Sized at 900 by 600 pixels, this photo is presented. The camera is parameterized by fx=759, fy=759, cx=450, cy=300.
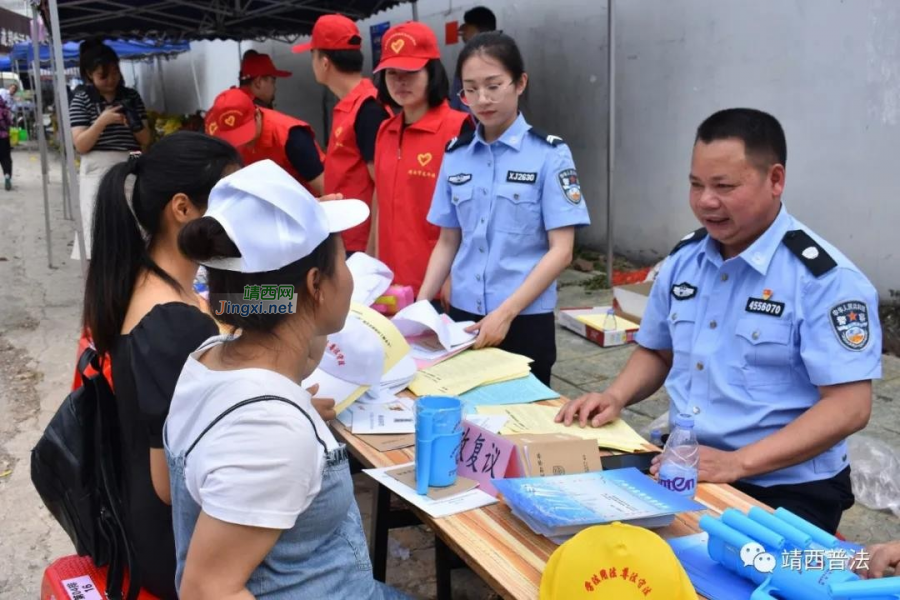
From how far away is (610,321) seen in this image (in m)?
4.63

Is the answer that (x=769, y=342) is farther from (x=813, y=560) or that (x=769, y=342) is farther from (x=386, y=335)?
(x=386, y=335)

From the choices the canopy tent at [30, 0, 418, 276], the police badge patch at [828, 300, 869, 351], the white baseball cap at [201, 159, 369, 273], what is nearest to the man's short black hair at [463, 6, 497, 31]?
the canopy tent at [30, 0, 418, 276]

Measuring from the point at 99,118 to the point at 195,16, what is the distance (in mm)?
3237

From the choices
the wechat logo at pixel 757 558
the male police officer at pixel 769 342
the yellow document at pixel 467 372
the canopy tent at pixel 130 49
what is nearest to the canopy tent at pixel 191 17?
the canopy tent at pixel 130 49

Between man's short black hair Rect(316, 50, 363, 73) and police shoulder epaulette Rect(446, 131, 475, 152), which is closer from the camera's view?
police shoulder epaulette Rect(446, 131, 475, 152)

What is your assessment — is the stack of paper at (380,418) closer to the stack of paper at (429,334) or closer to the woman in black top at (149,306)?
the stack of paper at (429,334)

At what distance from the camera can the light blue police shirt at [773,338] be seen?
157 cm

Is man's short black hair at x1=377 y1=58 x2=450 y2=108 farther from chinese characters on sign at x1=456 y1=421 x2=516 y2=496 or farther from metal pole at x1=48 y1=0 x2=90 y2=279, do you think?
metal pole at x1=48 y1=0 x2=90 y2=279

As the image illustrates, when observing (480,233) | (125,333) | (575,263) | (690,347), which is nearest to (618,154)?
(575,263)

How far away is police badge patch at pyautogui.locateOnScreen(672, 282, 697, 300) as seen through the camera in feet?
6.02

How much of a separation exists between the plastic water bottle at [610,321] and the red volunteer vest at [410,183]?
1.97 metres

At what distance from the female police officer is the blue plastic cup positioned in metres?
0.81

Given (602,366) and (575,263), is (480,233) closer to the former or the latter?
(602,366)

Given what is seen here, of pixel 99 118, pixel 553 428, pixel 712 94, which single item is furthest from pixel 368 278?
pixel 712 94
